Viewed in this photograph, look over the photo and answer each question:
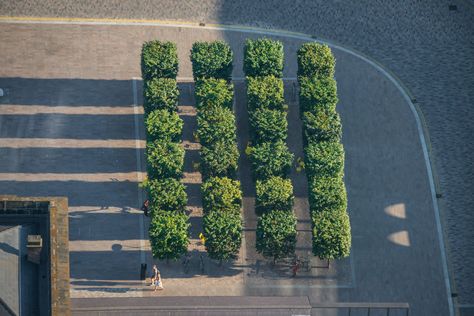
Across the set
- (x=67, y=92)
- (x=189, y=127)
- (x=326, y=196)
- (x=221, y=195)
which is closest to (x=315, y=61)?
(x=189, y=127)

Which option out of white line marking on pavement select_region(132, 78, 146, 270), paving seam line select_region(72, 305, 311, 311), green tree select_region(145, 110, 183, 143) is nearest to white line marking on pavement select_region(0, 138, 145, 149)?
white line marking on pavement select_region(132, 78, 146, 270)

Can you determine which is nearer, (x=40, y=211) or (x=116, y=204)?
(x=40, y=211)

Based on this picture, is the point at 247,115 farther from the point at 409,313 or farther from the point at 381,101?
the point at 409,313

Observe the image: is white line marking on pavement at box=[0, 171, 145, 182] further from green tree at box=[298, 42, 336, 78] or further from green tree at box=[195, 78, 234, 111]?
green tree at box=[298, 42, 336, 78]

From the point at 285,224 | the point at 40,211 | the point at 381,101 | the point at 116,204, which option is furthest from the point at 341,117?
the point at 40,211

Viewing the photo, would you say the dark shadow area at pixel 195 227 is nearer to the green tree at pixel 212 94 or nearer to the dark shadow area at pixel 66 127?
the green tree at pixel 212 94

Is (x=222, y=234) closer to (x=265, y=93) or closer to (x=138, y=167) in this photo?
(x=138, y=167)

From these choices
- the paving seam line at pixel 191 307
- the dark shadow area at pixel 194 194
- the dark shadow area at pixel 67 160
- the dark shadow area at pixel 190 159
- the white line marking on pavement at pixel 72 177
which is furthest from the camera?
the dark shadow area at pixel 190 159

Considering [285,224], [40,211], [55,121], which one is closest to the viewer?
[40,211]

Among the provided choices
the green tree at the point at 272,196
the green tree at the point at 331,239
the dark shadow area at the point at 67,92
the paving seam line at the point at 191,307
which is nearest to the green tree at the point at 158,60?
the dark shadow area at the point at 67,92
